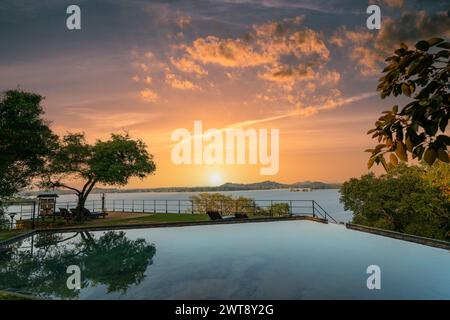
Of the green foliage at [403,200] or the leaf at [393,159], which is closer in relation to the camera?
the leaf at [393,159]

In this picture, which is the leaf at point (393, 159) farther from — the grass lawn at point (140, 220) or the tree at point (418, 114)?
the grass lawn at point (140, 220)

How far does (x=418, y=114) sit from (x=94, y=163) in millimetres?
26140

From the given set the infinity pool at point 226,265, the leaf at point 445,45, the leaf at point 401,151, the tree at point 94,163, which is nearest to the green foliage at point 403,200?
the infinity pool at point 226,265

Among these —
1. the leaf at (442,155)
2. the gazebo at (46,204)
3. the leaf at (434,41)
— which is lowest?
the gazebo at (46,204)

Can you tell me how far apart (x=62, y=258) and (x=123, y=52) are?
10.0m

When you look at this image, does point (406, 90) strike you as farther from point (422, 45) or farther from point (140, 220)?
point (140, 220)

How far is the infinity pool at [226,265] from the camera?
7.45m

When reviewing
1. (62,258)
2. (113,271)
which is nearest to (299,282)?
(113,271)

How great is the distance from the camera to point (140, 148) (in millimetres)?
26531

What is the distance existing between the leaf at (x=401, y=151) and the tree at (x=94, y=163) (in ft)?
79.8

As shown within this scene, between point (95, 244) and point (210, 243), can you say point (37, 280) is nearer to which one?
point (95, 244)

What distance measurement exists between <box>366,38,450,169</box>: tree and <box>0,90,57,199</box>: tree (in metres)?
19.3

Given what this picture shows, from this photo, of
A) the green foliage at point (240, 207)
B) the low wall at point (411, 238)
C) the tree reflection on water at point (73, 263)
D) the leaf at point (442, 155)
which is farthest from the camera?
the green foliage at point (240, 207)
